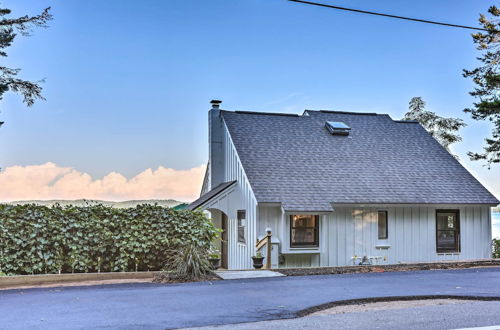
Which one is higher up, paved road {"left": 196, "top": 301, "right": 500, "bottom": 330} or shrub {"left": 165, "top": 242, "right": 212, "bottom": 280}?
shrub {"left": 165, "top": 242, "right": 212, "bottom": 280}

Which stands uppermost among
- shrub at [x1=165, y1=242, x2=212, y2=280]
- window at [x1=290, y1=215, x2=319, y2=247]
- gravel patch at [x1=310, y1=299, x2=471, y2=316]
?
window at [x1=290, y1=215, x2=319, y2=247]

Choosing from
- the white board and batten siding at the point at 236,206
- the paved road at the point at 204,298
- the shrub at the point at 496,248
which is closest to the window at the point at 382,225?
the white board and batten siding at the point at 236,206

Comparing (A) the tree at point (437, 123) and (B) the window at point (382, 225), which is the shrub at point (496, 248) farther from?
(A) the tree at point (437, 123)

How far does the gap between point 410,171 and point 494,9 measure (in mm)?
8851

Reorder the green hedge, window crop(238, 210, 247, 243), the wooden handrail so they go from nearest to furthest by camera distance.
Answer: the green hedge
the wooden handrail
window crop(238, 210, 247, 243)

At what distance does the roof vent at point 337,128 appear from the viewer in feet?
71.8

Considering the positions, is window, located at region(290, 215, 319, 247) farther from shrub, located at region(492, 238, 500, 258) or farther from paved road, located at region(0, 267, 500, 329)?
shrub, located at region(492, 238, 500, 258)

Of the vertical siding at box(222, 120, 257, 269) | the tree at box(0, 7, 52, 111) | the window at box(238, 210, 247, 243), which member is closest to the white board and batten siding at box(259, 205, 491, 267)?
the vertical siding at box(222, 120, 257, 269)

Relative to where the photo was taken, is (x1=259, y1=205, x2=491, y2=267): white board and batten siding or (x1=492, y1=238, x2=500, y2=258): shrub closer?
(x1=259, y1=205, x2=491, y2=267): white board and batten siding

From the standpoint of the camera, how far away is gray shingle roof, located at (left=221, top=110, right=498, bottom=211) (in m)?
18.0

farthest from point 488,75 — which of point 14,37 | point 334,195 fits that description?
point 14,37

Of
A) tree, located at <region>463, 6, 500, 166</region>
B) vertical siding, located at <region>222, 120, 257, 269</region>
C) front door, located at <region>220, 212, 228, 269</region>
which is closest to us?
vertical siding, located at <region>222, 120, 257, 269</region>

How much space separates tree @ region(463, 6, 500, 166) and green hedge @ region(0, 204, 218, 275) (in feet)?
54.1

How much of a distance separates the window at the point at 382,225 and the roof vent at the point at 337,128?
15.4 feet
